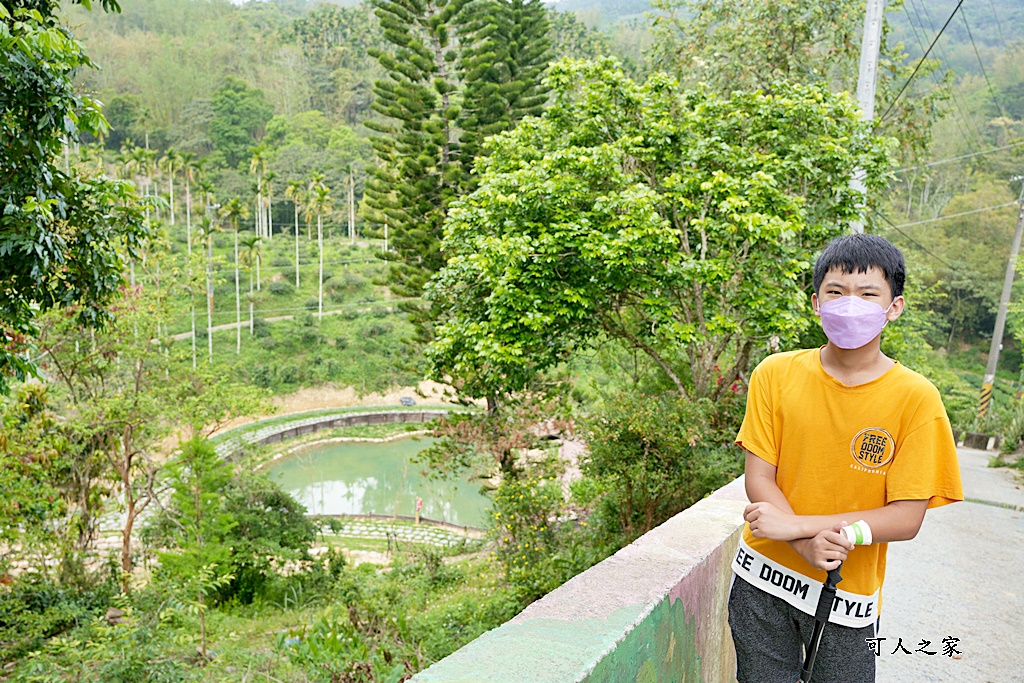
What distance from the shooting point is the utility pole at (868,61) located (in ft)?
21.6

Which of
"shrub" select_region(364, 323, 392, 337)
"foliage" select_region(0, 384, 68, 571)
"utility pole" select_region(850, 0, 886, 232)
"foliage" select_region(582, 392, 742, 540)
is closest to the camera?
"foliage" select_region(582, 392, 742, 540)

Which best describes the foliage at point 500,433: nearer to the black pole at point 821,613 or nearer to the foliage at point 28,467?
the foliage at point 28,467

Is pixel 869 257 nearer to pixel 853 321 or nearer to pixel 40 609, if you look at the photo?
pixel 853 321

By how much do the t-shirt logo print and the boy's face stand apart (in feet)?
0.62

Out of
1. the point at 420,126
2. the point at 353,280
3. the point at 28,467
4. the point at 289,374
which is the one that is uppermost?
the point at 420,126

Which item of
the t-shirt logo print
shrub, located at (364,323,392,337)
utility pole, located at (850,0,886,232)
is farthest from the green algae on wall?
shrub, located at (364,323,392,337)

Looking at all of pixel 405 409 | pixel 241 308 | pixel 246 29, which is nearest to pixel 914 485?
pixel 405 409

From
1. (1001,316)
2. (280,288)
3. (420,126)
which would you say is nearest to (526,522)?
(420,126)

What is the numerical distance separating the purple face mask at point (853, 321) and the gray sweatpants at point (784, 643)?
0.46 meters

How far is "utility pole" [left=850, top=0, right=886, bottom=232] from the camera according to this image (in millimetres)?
6570

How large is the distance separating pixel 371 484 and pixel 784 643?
61.1ft

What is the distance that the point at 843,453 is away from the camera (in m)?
1.19

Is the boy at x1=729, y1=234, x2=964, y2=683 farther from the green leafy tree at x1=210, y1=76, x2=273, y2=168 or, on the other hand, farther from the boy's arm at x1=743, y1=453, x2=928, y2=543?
the green leafy tree at x1=210, y1=76, x2=273, y2=168

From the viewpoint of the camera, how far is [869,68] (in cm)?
664
